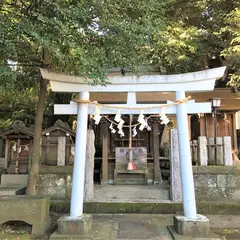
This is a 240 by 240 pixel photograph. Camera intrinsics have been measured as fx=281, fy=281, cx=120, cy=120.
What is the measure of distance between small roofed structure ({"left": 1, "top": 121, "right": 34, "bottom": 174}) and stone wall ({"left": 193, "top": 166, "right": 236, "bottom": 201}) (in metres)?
5.61

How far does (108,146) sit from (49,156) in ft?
9.37

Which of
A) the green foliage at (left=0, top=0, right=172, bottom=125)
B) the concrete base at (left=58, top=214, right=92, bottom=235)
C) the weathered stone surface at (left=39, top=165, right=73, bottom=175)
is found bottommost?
the concrete base at (left=58, top=214, right=92, bottom=235)

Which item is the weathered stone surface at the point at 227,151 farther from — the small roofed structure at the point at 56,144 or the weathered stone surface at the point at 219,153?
the small roofed structure at the point at 56,144

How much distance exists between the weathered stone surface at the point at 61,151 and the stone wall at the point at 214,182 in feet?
13.3

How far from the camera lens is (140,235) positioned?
5949 mm

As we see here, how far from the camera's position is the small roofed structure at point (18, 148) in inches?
378

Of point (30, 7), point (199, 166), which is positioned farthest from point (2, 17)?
point (199, 166)

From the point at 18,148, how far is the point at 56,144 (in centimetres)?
146

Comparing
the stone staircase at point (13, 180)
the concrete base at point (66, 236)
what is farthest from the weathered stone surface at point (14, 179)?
the concrete base at point (66, 236)

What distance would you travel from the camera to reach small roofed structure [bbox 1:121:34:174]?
31.5 feet

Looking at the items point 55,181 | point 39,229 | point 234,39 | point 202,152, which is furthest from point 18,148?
point 234,39

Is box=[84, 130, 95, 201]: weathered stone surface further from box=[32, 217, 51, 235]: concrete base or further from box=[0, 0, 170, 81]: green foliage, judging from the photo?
box=[0, 0, 170, 81]: green foliage

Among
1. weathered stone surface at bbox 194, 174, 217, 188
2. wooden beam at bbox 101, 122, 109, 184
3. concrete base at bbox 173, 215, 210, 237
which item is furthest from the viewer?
wooden beam at bbox 101, 122, 109, 184

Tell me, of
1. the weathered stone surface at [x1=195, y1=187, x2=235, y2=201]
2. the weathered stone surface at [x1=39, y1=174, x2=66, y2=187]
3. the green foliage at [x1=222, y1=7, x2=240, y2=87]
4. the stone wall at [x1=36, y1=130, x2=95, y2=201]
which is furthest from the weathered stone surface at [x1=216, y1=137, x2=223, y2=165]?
the weathered stone surface at [x1=39, y1=174, x2=66, y2=187]
